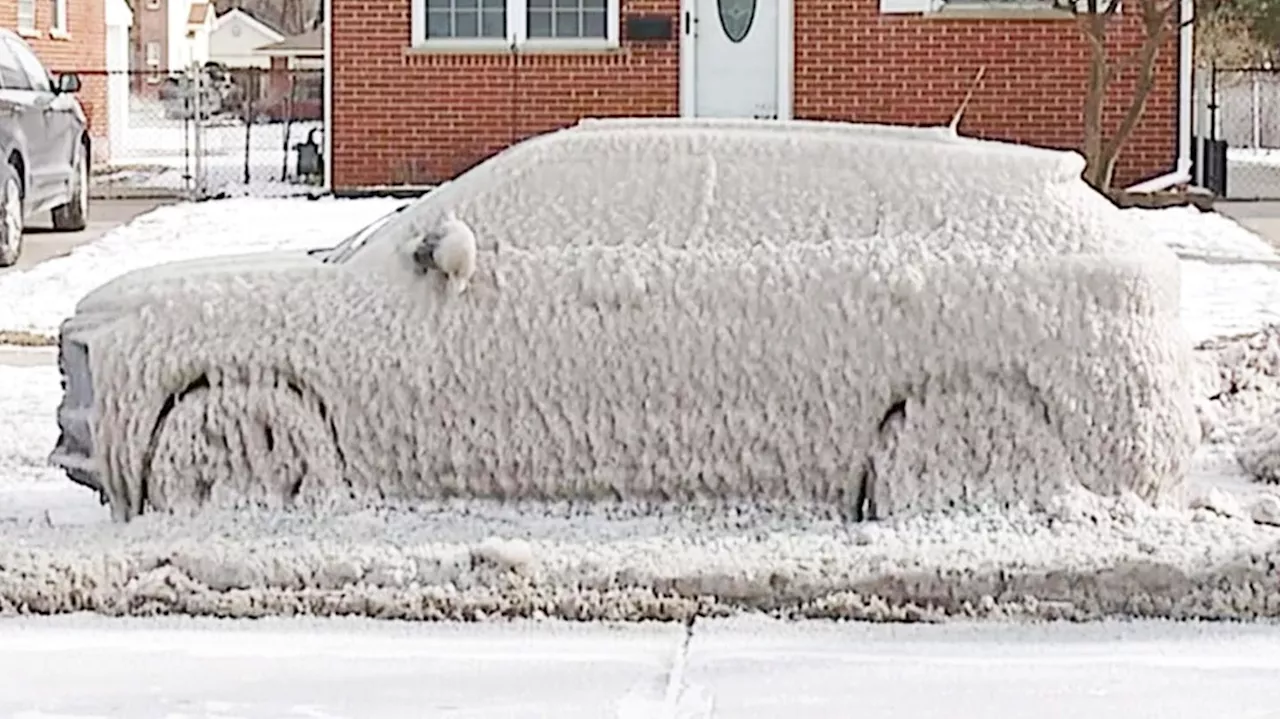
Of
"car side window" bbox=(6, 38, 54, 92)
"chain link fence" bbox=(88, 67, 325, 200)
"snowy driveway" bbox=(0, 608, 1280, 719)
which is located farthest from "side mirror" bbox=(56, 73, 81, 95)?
"snowy driveway" bbox=(0, 608, 1280, 719)

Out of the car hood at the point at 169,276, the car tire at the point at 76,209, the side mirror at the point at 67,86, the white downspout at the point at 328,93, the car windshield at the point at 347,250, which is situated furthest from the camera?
the white downspout at the point at 328,93

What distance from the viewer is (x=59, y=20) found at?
2841 cm

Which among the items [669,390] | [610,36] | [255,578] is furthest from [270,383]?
[610,36]

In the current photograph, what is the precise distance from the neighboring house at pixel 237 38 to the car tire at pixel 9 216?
5317cm

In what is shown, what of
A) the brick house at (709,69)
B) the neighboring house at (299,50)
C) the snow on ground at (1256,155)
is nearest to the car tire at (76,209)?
the brick house at (709,69)

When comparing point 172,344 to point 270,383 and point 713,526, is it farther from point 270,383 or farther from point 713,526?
point 713,526

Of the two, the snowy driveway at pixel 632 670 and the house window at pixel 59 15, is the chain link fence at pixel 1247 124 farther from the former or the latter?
the snowy driveway at pixel 632 670

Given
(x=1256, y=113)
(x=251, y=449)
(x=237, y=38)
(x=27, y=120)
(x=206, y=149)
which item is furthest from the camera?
(x=237, y=38)

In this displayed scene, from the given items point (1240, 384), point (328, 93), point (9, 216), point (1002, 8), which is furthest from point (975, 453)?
point (328, 93)

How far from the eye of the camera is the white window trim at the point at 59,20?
92.3 feet

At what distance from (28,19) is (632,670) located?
22.9 metres

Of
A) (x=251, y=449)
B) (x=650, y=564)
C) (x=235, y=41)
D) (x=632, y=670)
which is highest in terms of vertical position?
(x=235, y=41)

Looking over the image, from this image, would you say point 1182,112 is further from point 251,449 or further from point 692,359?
point 251,449

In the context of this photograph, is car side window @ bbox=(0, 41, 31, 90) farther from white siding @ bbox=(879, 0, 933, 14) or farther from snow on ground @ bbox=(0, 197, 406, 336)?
white siding @ bbox=(879, 0, 933, 14)
